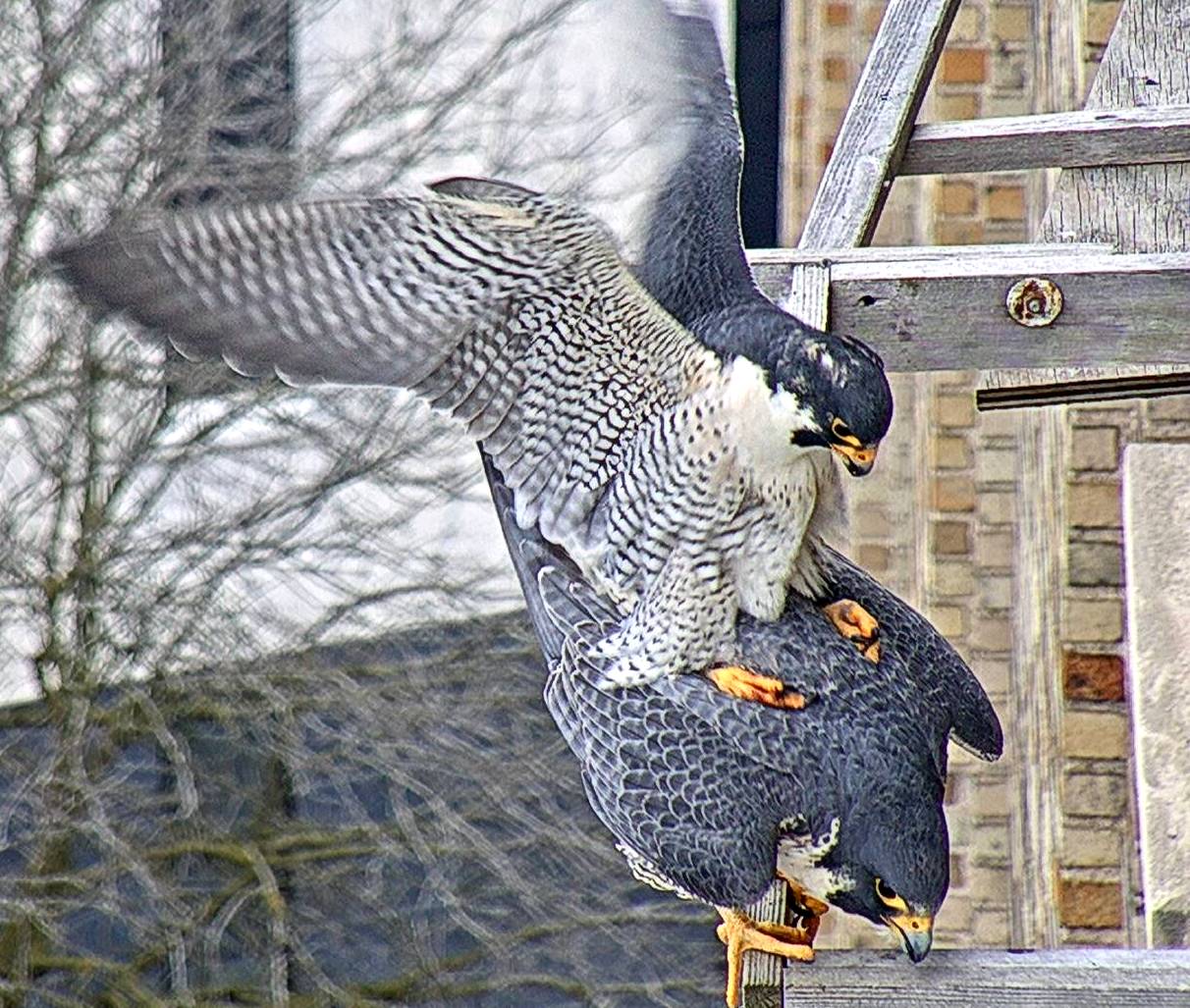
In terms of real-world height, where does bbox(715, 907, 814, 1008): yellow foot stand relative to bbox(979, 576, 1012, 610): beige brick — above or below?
above

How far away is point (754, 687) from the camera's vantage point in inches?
62.2

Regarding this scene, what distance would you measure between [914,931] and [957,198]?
3.40 meters

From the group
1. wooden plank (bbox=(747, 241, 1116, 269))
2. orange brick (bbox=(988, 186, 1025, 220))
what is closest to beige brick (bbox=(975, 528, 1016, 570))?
orange brick (bbox=(988, 186, 1025, 220))

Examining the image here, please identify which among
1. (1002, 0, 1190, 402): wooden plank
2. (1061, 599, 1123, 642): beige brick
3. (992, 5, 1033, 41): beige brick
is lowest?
(1061, 599, 1123, 642): beige brick

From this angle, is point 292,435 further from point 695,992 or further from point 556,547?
point 556,547

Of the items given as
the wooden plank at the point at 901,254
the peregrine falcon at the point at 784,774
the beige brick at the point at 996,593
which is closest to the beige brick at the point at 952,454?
the beige brick at the point at 996,593

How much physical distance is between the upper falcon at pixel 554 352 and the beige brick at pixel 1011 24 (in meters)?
3.32

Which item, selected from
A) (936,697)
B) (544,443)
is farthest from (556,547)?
(936,697)

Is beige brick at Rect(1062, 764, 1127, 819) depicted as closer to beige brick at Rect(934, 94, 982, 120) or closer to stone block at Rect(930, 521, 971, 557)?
stone block at Rect(930, 521, 971, 557)

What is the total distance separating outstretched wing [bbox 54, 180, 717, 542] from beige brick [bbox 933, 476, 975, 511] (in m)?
3.20

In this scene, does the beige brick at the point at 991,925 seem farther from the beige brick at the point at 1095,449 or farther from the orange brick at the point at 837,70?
the orange brick at the point at 837,70

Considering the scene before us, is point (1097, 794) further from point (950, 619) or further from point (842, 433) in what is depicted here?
point (842, 433)

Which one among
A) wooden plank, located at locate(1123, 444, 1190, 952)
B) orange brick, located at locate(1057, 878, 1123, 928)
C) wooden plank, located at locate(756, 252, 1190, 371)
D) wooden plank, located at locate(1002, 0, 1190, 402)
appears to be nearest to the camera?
wooden plank, located at locate(756, 252, 1190, 371)

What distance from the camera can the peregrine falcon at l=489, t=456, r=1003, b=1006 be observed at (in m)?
1.54
